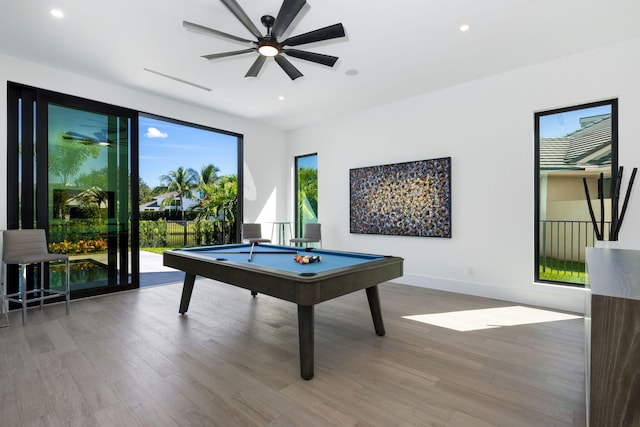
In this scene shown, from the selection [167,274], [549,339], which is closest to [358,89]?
[549,339]

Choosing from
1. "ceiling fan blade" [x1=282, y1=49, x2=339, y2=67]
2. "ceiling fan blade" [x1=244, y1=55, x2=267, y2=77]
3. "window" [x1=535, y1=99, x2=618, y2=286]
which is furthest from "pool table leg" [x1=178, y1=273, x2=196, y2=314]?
"window" [x1=535, y1=99, x2=618, y2=286]

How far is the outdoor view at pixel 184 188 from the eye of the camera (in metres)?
7.70

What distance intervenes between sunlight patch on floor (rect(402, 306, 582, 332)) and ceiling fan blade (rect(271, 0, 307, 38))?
10.1 ft

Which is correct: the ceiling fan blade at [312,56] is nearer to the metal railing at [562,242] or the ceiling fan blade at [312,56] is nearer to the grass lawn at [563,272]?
the metal railing at [562,242]

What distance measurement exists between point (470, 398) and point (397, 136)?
405 cm

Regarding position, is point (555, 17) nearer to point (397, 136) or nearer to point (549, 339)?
point (397, 136)

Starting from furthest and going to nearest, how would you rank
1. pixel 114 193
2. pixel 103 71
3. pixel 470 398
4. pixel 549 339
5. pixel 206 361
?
pixel 114 193
pixel 103 71
pixel 549 339
pixel 206 361
pixel 470 398

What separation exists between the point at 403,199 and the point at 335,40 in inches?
104

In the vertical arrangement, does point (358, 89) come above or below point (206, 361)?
above

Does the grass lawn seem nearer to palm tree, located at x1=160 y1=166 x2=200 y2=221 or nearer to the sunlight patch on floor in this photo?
the sunlight patch on floor

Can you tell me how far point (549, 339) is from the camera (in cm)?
278

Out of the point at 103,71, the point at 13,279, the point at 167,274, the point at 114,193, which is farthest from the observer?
the point at 167,274

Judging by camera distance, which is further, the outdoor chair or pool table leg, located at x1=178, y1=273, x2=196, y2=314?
the outdoor chair

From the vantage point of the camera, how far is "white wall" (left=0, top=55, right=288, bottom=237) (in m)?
3.65
